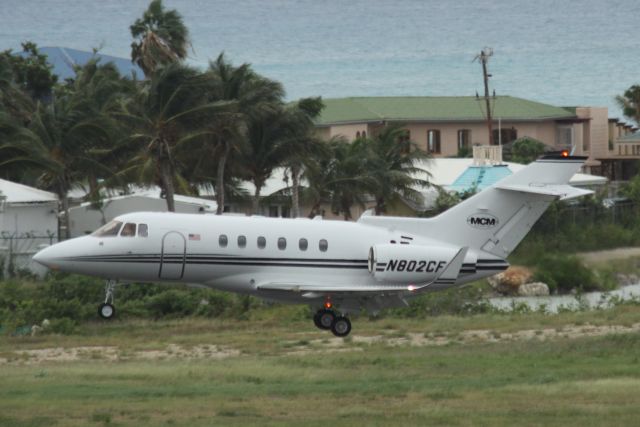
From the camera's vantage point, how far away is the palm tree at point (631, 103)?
4550 inches

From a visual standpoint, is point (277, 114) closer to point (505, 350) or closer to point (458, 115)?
point (505, 350)

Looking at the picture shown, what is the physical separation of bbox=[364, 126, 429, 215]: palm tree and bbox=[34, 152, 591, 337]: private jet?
977 inches

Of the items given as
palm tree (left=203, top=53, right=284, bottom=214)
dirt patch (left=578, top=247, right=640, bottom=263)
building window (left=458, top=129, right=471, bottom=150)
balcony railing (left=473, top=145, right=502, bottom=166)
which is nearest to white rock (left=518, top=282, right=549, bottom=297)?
dirt patch (left=578, top=247, right=640, bottom=263)

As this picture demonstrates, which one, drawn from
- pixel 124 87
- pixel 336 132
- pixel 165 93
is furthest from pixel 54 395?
pixel 336 132

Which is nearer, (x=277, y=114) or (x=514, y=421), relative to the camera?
(x=514, y=421)

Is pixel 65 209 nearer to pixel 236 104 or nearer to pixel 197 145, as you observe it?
pixel 197 145

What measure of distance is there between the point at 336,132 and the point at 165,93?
51.6 m

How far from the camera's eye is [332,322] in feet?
122

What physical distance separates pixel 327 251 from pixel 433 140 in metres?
69.1

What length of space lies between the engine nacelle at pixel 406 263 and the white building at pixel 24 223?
1732cm

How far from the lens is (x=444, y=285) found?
1430 inches

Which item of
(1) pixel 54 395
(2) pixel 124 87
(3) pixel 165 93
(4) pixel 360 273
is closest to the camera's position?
(1) pixel 54 395

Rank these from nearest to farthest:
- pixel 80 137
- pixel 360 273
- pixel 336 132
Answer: pixel 360 273 → pixel 80 137 → pixel 336 132

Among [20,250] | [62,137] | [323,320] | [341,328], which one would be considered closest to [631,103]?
[62,137]
